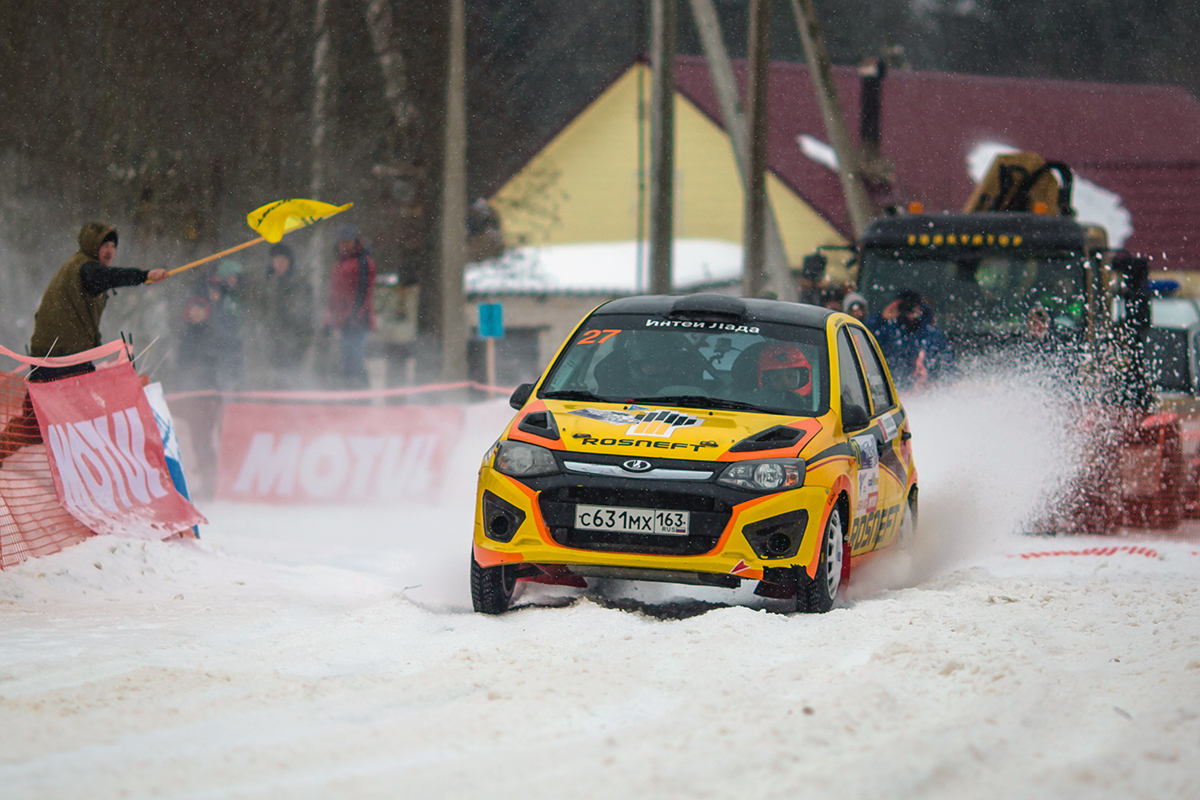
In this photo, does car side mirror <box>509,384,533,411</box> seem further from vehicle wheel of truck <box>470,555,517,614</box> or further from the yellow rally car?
vehicle wheel of truck <box>470,555,517,614</box>

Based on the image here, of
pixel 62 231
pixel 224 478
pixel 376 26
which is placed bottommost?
pixel 224 478

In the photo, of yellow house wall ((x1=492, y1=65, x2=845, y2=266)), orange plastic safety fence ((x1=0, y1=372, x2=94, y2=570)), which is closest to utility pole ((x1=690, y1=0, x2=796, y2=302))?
orange plastic safety fence ((x1=0, y1=372, x2=94, y2=570))

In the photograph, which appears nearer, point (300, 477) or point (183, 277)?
point (300, 477)

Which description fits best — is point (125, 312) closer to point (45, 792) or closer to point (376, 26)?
point (376, 26)

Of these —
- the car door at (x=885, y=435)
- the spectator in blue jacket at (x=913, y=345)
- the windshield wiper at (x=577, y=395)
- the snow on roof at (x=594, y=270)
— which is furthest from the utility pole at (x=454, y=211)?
the snow on roof at (x=594, y=270)

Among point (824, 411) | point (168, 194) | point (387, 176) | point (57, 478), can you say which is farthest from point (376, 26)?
point (824, 411)

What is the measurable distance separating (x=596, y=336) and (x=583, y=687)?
9.63 ft

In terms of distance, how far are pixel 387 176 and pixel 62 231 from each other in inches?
227

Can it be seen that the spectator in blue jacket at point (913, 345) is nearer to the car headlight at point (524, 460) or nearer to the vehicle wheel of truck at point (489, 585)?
the car headlight at point (524, 460)

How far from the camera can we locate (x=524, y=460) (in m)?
6.85

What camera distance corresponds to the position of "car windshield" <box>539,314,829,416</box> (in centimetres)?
734

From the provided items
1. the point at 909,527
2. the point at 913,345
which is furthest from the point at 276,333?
the point at 909,527

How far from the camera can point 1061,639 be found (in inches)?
243

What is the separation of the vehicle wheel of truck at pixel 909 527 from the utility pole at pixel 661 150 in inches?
418
